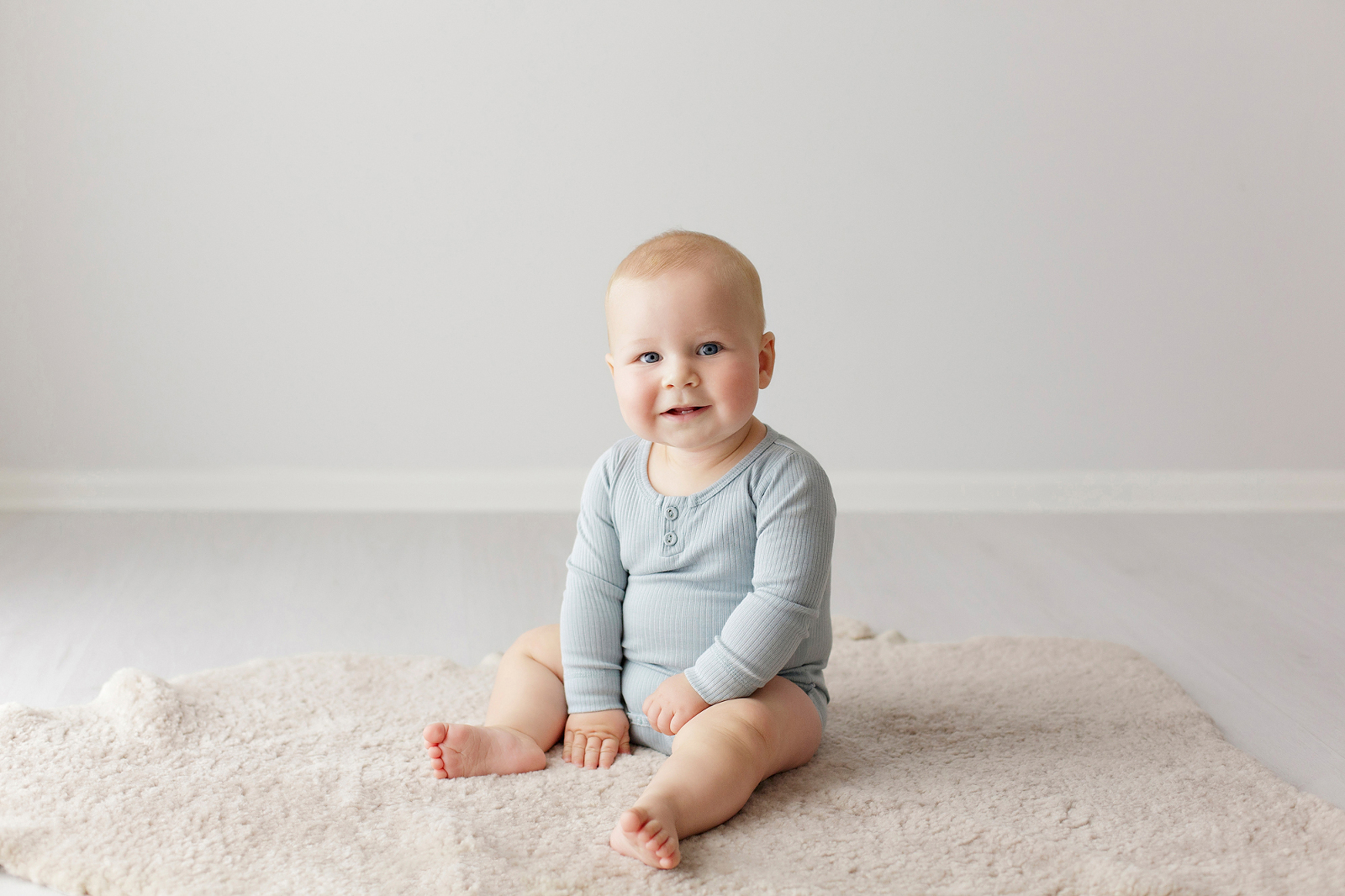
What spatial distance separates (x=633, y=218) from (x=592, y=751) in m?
1.37

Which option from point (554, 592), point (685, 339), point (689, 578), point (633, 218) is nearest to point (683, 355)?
point (685, 339)

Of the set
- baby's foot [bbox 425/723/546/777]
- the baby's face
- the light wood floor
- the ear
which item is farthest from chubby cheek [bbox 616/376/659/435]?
the light wood floor

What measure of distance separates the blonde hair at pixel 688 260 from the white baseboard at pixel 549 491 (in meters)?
1.30

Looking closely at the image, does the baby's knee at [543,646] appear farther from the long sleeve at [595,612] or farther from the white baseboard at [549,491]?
the white baseboard at [549,491]

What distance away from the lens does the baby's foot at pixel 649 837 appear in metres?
0.89

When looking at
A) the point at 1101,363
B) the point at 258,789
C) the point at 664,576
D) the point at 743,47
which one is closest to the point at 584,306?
the point at 743,47

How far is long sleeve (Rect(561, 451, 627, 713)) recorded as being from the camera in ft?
3.80

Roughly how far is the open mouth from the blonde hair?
105 mm

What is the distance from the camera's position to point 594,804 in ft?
3.37

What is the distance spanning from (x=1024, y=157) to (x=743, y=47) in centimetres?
60

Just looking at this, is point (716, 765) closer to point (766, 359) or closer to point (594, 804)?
point (594, 804)

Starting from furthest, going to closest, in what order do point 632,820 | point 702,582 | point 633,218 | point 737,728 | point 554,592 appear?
point 633,218 → point 554,592 → point 702,582 → point 737,728 → point 632,820

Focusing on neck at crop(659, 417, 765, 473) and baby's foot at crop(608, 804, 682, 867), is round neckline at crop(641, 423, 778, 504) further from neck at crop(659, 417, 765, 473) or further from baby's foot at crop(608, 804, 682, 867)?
baby's foot at crop(608, 804, 682, 867)

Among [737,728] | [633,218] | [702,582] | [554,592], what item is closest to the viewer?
[737,728]
